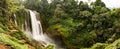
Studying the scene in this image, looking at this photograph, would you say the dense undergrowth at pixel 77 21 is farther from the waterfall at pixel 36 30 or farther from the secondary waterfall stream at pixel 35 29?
the waterfall at pixel 36 30

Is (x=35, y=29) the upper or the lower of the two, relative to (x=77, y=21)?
lower

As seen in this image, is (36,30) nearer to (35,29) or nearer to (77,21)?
(35,29)

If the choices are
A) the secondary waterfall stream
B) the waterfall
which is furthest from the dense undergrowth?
the waterfall

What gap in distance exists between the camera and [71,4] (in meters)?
51.1

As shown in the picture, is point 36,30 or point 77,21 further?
point 77,21

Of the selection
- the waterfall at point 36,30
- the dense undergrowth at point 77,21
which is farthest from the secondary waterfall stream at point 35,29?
the dense undergrowth at point 77,21

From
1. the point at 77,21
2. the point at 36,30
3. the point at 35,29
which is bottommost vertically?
the point at 36,30

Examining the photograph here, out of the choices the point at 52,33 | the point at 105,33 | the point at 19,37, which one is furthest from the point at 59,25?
the point at 19,37

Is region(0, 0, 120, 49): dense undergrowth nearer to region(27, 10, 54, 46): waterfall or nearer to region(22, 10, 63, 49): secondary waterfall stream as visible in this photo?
region(22, 10, 63, 49): secondary waterfall stream

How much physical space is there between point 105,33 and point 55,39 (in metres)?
9.55

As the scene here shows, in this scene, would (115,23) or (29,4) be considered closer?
(115,23)

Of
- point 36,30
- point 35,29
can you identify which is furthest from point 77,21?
point 35,29

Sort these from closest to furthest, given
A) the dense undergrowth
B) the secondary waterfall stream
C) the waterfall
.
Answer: the dense undergrowth < the secondary waterfall stream < the waterfall

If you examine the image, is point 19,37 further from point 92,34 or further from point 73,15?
point 73,15
